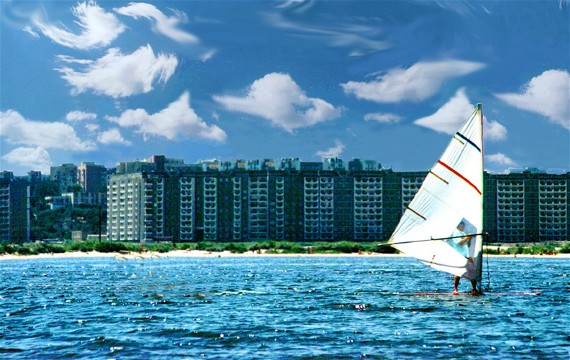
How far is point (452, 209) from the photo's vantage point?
56.6 m

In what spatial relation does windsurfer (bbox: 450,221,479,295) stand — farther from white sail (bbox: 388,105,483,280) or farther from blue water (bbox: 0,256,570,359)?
blue water (bbox: 0,256,570,359)

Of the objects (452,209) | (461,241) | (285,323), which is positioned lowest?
(285,323)

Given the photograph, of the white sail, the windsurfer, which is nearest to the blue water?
the white sail

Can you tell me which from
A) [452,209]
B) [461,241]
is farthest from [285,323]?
[452,209]

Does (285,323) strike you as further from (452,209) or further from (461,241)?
(452,209)

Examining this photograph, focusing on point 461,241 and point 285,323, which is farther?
point 461,241

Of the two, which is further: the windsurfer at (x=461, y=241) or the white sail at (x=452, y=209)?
the windsurfer at (x=461, y=241)

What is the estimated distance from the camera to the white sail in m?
56.1

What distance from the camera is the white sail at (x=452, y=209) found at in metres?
56.1

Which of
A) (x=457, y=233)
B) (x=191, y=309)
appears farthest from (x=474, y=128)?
(x=191, y=309)

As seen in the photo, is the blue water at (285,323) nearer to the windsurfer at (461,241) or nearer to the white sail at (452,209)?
the white sail at (452,209)

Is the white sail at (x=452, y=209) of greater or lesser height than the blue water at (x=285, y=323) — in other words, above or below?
above

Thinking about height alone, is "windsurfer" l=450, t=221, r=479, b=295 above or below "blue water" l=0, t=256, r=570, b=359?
above

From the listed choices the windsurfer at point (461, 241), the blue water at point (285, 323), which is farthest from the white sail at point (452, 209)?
the blue water at point (285, 323)
